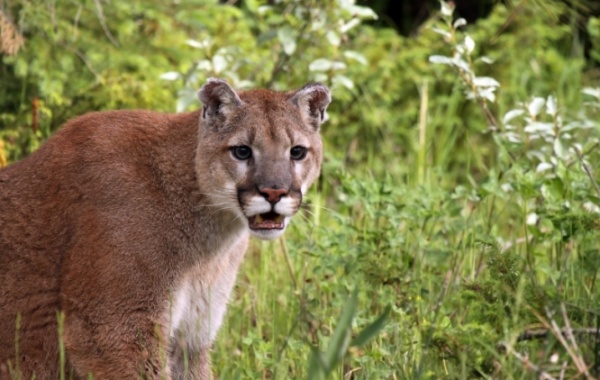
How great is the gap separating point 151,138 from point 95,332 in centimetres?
109

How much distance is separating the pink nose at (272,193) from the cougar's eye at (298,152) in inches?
15.1

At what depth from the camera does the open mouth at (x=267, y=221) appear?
18.4ft

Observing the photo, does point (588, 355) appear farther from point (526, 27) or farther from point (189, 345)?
point (526, 27)

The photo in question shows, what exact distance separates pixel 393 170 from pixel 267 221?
4022mm

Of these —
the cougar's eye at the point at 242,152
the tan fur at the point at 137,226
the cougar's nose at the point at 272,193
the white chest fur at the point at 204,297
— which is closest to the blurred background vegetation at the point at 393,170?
the white chest fur at the point at 204,297

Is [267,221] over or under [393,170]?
over

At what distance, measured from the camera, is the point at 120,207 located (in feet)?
18.2

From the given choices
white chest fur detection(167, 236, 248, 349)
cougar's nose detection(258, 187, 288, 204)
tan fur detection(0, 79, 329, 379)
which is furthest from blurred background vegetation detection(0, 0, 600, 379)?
cougar's nose detection(258, 187, 288, 204)

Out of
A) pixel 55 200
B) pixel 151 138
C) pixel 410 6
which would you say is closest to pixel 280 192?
pixel 151 138

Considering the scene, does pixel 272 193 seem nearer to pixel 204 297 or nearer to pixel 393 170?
pixel 204 297

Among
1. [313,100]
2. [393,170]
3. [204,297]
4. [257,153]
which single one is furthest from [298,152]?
[393,170]

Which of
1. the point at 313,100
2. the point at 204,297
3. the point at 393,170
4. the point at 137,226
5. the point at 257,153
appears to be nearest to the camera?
the point at 137,226

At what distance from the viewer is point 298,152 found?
5914 millimetres

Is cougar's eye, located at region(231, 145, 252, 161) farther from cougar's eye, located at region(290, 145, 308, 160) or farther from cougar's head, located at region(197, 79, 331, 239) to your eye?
cougar's eye, located at region(290, 145, 308, 160)
